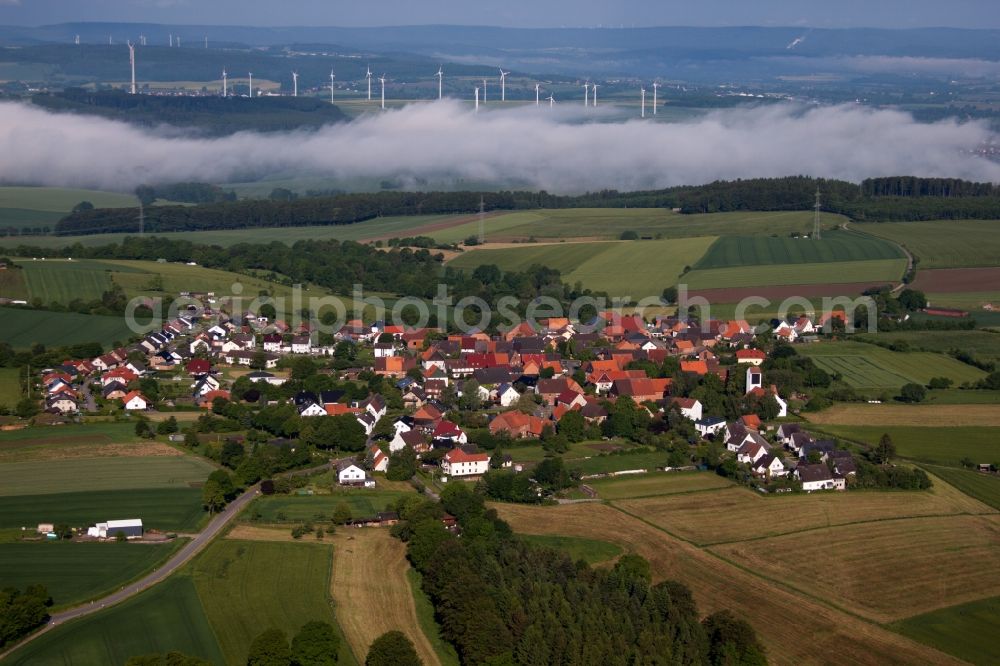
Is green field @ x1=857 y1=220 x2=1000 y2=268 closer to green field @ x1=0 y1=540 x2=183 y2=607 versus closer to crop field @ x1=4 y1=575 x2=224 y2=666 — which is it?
green field @ x1=0 y1=540 x2=183 y2=607

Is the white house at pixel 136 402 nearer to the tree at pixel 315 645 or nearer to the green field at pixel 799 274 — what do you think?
the tree at pixel 315 645

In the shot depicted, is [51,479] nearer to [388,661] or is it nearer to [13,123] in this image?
[388,661]

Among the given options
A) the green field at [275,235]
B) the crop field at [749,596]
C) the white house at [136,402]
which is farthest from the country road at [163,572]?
the green field at [275,235]

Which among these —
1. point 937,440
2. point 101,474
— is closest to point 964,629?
point 937,440

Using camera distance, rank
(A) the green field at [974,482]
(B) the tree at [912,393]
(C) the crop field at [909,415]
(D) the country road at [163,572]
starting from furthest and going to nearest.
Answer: (B) the tree at [912,393]
(C) the crop field at [909,415]
(A) the green field at [974,482]
(D) the country road at [163,572]

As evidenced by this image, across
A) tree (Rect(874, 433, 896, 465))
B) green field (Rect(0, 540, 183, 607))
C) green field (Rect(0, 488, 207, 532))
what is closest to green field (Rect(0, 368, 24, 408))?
green field (Rect(0, 488, 207, 532))
